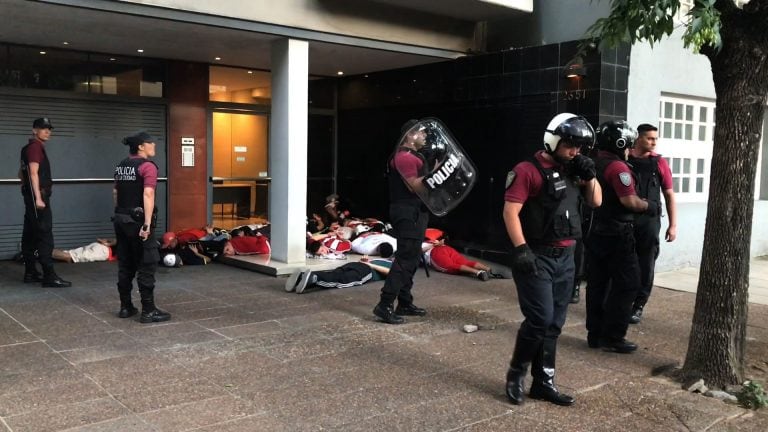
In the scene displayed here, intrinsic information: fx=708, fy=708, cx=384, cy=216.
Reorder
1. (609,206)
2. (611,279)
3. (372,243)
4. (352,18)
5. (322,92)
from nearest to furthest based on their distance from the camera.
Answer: (609,206)
(611,279)
(352,18)
(372,243)
(322,92)

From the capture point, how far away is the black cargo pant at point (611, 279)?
19.0ft

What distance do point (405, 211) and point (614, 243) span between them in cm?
188

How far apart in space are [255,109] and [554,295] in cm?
870

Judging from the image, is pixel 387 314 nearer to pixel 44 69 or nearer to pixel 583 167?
pixel 583 167

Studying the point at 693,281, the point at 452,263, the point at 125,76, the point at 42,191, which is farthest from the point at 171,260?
the point at 693,281

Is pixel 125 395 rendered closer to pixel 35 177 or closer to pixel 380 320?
pixel 380 320

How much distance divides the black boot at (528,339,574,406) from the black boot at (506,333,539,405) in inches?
3.3

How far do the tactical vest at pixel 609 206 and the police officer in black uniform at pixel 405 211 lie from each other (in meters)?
1.55

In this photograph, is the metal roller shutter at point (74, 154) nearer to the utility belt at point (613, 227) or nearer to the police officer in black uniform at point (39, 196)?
the police officer in black uniform at point (39, 196)

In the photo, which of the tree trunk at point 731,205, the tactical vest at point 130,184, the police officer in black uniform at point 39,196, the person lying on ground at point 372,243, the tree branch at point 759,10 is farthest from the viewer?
the person lying on ground at point 372,243

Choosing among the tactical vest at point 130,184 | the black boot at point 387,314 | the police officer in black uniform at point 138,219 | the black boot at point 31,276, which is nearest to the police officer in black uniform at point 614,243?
the black boot at point 387,314

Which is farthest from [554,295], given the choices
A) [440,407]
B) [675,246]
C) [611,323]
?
[675,246]

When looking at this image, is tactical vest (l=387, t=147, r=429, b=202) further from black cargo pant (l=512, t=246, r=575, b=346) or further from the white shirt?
the white shirt

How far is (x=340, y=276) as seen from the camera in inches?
332
